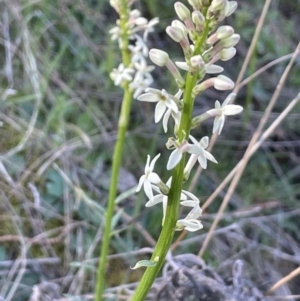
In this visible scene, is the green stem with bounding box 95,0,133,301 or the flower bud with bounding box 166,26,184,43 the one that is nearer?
the flower bud with bounding box 166,26,184,43

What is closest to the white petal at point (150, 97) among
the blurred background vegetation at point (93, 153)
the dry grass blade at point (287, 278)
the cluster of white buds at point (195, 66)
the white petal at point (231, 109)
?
the cluster of white buds at point (195, 66)

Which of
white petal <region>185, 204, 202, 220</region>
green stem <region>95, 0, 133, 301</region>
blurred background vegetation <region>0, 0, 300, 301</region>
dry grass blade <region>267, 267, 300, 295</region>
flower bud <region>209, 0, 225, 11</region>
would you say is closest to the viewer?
flower bud <region>209, 0, 225, 11</region>

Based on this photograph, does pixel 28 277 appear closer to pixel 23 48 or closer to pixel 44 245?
pixel 44 245

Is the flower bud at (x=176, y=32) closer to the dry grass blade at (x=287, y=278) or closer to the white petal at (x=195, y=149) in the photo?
the white petal at (x=195, y=149)

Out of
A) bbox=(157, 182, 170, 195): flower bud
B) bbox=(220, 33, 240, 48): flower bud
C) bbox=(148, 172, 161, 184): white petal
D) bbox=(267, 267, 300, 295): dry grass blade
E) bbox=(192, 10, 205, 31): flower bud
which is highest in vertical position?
bbox=(192, 10, 205, 31): flower bud

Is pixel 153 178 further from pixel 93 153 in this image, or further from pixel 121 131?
pixel 93 153

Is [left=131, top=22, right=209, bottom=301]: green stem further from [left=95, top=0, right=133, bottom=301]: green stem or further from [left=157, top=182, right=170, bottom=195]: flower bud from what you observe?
[left=95, top=0, right=133, bottom=301]: green stem

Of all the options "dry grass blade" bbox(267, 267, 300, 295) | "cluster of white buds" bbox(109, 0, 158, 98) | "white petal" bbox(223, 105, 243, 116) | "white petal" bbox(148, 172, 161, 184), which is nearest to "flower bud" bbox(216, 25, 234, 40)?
"white petal" bbox(223, 105, 243, 116)

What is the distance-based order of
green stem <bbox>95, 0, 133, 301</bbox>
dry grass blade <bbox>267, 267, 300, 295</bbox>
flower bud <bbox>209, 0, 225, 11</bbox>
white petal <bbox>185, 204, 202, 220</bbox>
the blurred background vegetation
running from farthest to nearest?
the blurred background vegetation, dry grass blade <bbox>267, 267, 300, 295</bbox>, green stem <bbox>95, 0, 133, 301</bbox>, white petal <bbox>185, 204, 202, 220</bbox>, flower bud <bbox>209, 0, 225, 11</bbox>

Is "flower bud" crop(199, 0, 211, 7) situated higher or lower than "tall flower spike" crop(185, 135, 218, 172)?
higher
